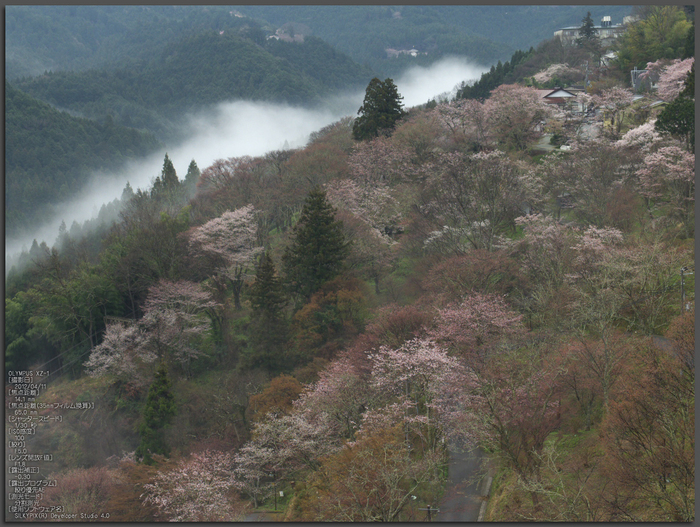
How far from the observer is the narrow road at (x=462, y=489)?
20625 mm

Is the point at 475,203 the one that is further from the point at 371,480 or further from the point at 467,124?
the point at 371,480

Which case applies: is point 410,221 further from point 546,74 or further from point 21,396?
point 546,74

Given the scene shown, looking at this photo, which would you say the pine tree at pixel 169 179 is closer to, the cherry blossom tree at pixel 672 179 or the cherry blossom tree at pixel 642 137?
the cherry blossom tree at pixel 642 137

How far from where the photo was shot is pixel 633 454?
54.8 feet

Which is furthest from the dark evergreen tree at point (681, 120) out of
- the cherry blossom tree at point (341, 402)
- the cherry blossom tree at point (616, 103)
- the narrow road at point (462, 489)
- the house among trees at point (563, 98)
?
the house among trees at point (563, 98)

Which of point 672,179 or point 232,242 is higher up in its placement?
point 232,242

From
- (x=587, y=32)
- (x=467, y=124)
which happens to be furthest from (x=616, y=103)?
(x=587, y=32)

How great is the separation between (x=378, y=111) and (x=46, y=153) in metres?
128

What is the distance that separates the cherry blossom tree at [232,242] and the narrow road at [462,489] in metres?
27.4

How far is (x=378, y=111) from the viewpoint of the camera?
2411 inches

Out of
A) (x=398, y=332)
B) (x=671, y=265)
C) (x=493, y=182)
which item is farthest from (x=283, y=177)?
(x=671, y=265)

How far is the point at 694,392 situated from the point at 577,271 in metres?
14.4

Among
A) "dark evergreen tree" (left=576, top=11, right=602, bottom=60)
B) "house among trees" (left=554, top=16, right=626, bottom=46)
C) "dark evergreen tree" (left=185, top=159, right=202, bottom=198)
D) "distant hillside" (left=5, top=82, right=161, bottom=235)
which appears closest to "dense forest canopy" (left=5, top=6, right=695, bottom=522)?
"dark evergreen tree" (left=185, top=159, right=202, bottom=198)

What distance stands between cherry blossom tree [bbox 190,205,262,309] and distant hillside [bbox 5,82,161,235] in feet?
328
